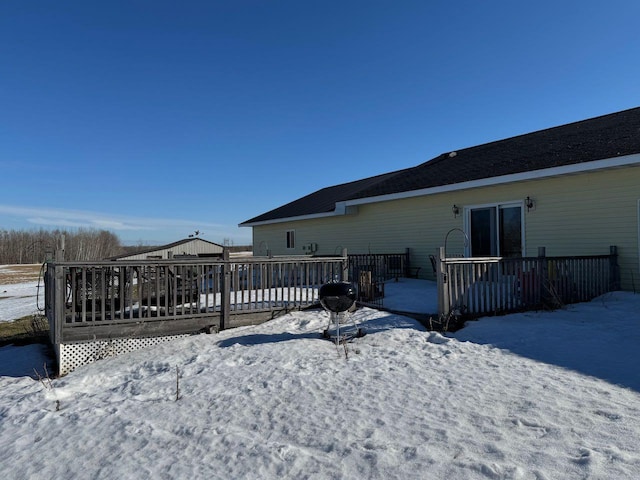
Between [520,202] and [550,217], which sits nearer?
[550,217]

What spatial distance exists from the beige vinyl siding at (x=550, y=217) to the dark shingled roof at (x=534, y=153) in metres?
0.45

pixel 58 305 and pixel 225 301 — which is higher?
pixel 58 305

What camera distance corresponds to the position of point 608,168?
7926 mm

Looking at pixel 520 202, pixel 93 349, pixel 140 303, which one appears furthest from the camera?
pixel 520 202

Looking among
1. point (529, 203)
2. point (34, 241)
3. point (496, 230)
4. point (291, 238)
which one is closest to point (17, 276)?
point (291, 238)

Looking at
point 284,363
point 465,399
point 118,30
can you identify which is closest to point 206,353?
point 284,363

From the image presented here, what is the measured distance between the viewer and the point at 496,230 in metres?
10.1

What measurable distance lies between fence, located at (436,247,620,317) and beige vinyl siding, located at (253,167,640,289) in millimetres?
550

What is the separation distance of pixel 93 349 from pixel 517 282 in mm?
6656

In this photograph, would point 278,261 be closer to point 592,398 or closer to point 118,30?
point 592,398

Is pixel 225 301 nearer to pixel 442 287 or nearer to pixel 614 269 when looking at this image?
pixel 442 287

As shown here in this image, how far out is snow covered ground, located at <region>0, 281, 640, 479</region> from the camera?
2506 mm

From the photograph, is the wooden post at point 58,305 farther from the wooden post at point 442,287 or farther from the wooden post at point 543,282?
the wooden post at point 543,282

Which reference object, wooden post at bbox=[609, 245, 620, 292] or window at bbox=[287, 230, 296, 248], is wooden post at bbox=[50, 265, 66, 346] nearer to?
wooden post at bbox=[609, 245, 620, 292]
